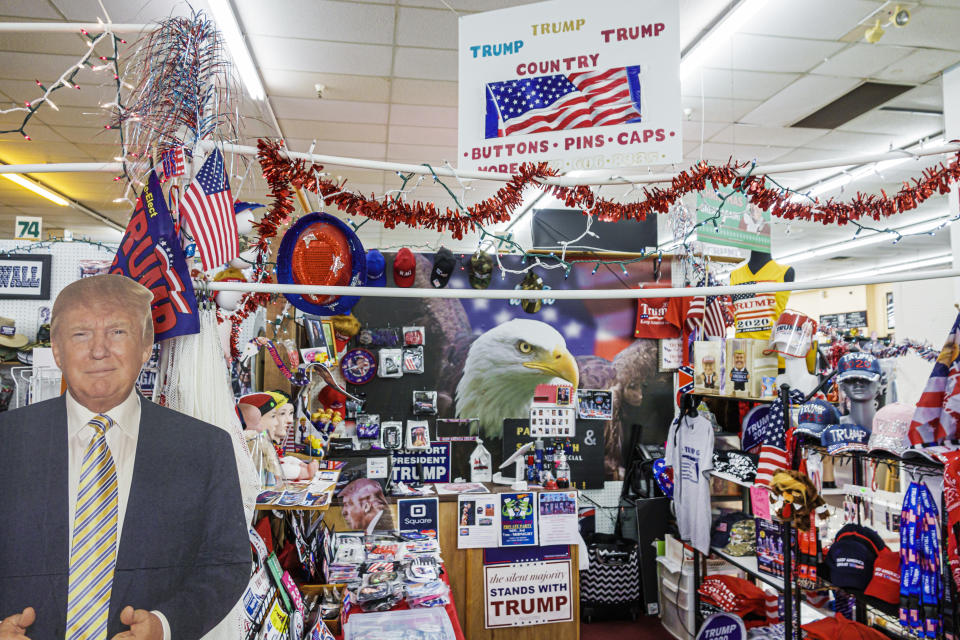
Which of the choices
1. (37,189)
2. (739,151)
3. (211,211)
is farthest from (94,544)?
(37,189)

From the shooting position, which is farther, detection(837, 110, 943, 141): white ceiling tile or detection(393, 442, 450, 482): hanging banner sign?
detection(837, 110, 943, 141): white ceiling tile

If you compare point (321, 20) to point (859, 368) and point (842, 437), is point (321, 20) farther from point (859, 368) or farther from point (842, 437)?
point (842, 437)

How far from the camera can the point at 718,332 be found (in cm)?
455

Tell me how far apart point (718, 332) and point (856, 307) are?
49.1ft

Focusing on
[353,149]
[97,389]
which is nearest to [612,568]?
[97,389]

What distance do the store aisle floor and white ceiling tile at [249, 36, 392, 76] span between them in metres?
4.48

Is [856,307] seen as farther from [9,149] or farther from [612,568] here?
[9,149]

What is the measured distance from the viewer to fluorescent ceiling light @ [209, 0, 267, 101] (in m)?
3.88

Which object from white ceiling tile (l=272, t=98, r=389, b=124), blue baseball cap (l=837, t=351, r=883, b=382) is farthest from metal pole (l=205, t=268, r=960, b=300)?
white ceiling tile (l=272, t=98, r=389, b=124)

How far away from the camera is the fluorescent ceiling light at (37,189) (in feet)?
25.8

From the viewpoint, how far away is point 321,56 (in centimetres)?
461

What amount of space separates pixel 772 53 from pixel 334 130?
13.5ft

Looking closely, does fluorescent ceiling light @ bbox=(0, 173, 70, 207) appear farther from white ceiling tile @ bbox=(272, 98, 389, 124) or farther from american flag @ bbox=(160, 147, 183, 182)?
american flag @ bbox=(160, 147, 183, 182)

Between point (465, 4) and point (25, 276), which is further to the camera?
point (465, 4)
